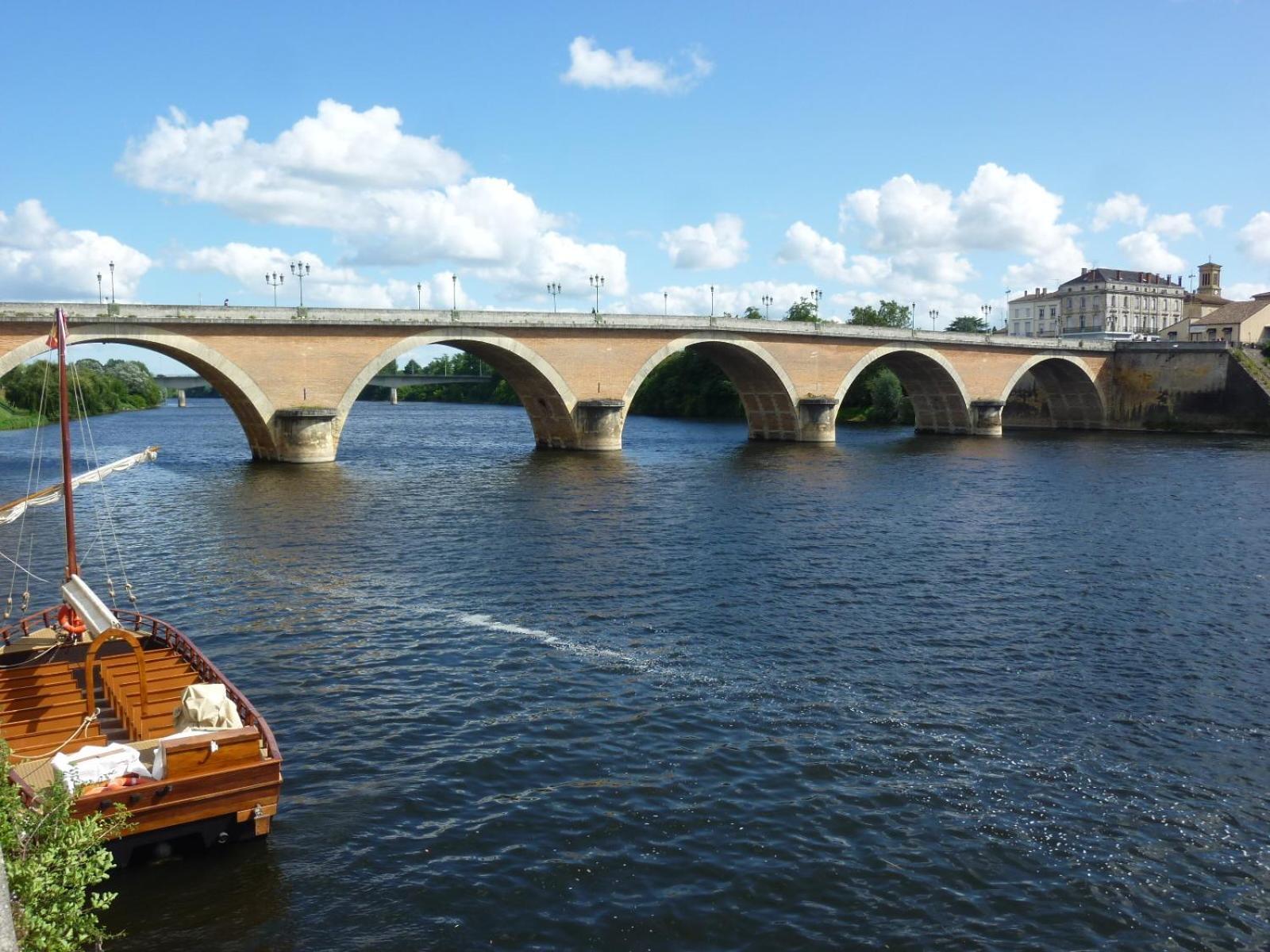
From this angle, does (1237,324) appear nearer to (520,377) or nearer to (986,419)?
(986,419)

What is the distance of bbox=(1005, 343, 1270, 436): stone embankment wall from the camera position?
8381 centimetres

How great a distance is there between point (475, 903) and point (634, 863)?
2.11 m

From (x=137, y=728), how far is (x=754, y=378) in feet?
207

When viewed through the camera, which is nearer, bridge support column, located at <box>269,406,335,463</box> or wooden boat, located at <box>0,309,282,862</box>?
wooden boat, located at <box>0,309,282,862</box>

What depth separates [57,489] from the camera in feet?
141

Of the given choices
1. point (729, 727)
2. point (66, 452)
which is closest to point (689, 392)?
point (66, 452)

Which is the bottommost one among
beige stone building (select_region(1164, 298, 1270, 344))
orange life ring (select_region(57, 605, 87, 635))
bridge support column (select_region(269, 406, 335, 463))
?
orange life ring (select_region(57, 605, 87, 635))

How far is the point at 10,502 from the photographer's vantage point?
4062 centimetres

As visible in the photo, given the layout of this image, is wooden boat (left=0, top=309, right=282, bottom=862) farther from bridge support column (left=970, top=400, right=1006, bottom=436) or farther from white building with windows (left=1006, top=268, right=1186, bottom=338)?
white building with windows (left=1006, top=268, right=1186, bottom=338)

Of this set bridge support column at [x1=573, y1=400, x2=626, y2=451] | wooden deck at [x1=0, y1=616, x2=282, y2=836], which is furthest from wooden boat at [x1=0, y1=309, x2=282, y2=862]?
bridge support column at [x1=573, y1=400, x2=626, y2=451]

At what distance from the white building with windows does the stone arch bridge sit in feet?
191

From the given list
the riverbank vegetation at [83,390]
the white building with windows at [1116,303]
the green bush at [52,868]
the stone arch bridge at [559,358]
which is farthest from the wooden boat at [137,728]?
the white building with windows at [1116,303]

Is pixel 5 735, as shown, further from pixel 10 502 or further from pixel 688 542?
pixel 10 502

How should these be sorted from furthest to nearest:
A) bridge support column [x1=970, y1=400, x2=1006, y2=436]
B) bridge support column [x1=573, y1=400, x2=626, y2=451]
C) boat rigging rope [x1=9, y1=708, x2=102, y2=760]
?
bridge support column [x1=970, y1=400, x2=1006, y2=436] → bridge support column [x1=573, y1=400, x2=626, y2=451] → boat rigging rope [x1=9, y1=708, x2=102, y2=760]
